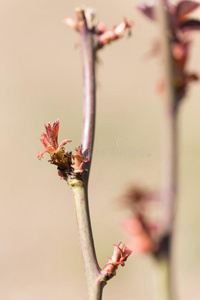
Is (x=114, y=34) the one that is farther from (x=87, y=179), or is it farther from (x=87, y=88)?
(x=87, y=179)

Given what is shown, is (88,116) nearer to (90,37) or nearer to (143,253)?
(90,37)

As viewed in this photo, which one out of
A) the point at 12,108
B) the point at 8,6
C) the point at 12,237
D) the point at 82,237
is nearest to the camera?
the point at 82,237

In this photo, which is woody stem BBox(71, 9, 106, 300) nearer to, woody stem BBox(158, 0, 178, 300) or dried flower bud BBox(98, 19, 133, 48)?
dried flower bud BBox(98, 19, 133, 48)

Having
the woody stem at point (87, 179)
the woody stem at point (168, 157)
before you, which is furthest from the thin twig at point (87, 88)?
the woody stem at point (168, 157)

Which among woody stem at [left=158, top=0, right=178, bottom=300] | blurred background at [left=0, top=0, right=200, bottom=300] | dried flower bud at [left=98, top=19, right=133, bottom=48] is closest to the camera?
woody stem at [left=158, top=0, right=178, bottom=300]

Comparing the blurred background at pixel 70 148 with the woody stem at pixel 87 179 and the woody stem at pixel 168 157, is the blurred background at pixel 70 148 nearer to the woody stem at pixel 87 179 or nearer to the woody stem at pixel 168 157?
the woody stem at pixel 87 179

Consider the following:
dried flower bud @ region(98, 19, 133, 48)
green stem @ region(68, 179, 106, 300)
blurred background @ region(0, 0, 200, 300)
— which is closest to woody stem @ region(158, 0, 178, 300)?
green stem @ region(68, 179, 106, 300)

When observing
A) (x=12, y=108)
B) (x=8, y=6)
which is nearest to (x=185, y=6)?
(x=12, y=108)
